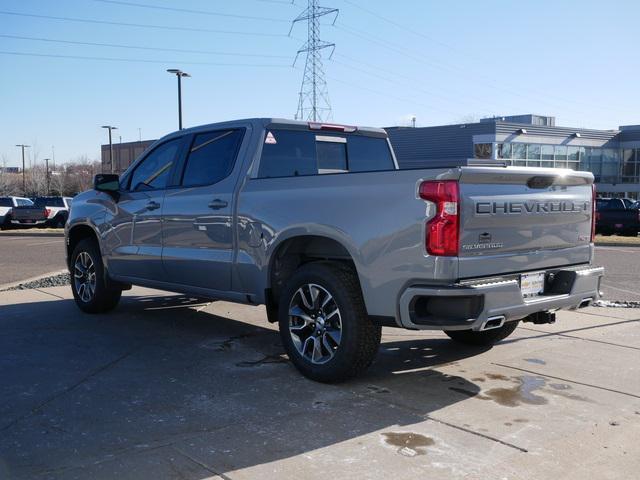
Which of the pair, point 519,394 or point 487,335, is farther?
point 487,335

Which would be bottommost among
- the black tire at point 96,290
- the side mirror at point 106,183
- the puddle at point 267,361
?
the puddle at point 267,361

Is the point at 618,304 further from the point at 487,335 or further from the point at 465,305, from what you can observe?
→ the point at 465,305

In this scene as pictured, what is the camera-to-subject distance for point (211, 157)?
625 centimetres

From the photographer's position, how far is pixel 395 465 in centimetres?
357

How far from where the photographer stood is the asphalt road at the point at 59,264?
10.3m

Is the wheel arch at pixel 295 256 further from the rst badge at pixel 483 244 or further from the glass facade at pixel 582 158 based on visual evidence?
the glass facade at pixel 582 158

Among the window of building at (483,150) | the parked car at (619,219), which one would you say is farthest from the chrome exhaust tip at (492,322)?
the window of building at (483,150)

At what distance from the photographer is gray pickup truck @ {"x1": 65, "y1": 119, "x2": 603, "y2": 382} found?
14.2ft

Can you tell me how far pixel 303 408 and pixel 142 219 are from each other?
320 cm

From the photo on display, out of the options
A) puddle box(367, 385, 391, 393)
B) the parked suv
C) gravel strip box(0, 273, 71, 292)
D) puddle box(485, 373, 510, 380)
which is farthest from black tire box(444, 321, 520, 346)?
the parked suv

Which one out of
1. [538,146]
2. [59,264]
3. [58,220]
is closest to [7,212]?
[58,220]

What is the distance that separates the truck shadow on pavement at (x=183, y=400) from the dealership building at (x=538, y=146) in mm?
40427

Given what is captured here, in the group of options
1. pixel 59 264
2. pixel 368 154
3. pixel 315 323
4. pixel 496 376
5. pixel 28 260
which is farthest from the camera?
pixel 28 260

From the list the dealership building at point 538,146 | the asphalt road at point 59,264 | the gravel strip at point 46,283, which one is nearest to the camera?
the gravel strip at point 46,283
